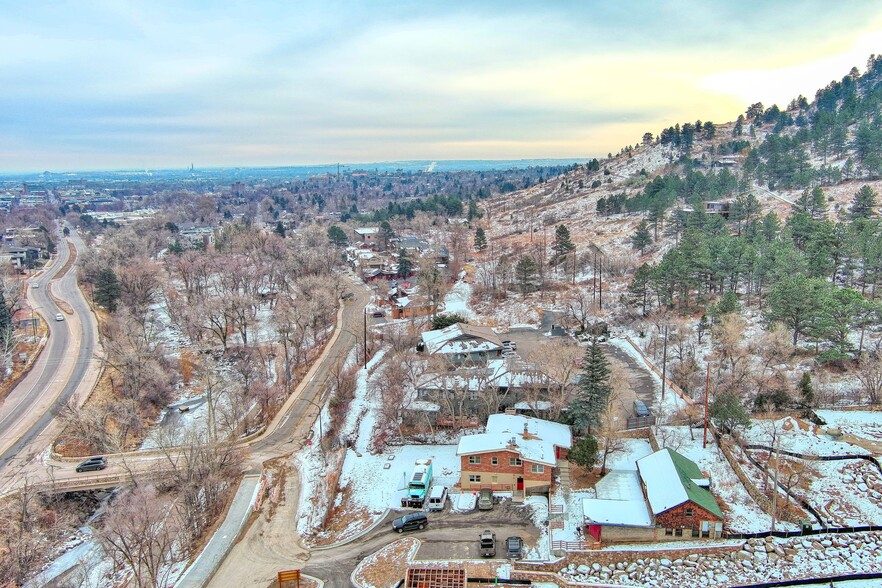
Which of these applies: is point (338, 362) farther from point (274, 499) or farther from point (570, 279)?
point (570, 279)

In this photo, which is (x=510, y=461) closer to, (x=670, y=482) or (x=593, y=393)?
(x=593, y=393)

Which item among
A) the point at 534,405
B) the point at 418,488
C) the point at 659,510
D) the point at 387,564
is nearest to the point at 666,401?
the point at 534,405

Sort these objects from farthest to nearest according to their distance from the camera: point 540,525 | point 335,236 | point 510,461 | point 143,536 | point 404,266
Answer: point 335,236 → point 404,266 → point 510,461 → point 540,525 → point 143,536

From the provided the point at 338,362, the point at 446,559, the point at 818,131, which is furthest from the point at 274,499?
the point at 818,131

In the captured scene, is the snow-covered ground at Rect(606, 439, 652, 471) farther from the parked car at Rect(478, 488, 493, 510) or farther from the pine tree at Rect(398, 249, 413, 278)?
the pine tree at Rect(398, 249, 413, 278)

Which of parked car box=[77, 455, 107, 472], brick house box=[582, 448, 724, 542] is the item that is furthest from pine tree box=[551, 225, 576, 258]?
parked car box=[77, 455, 107, 472]

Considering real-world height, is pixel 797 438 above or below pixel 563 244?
below
